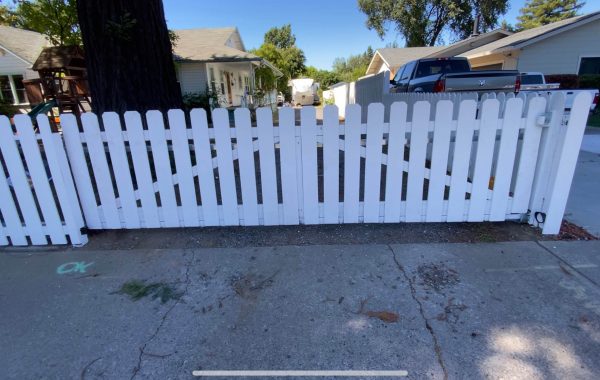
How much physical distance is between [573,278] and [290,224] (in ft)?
7.96

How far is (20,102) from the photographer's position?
1775 cm

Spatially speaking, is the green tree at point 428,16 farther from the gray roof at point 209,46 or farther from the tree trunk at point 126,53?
the tree trunk at point 126,53

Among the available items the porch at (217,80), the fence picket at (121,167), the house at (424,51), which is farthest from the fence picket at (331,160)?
the house at (424,51)

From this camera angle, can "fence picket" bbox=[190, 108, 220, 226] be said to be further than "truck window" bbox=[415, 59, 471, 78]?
No

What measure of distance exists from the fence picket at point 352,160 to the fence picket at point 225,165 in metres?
1.11

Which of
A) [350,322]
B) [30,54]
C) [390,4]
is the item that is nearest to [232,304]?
[350,322]

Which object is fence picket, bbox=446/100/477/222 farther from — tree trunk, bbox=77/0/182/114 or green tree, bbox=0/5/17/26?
green tree, bbox=0/5/17/26

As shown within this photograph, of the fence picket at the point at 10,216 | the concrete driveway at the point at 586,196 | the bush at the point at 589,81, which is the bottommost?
the concrete driveway at the point at 586,196

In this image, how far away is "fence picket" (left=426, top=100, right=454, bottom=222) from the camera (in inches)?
120

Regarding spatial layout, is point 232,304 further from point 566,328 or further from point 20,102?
point 20,102

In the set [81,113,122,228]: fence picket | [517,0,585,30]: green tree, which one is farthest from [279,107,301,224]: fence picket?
[517,0,585,30]: green tree

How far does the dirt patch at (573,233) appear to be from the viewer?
10.4 feet

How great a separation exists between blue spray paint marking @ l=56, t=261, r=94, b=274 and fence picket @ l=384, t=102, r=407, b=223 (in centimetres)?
286

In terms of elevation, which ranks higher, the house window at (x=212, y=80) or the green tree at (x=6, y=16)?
the green tree at (x=6, y=16)
